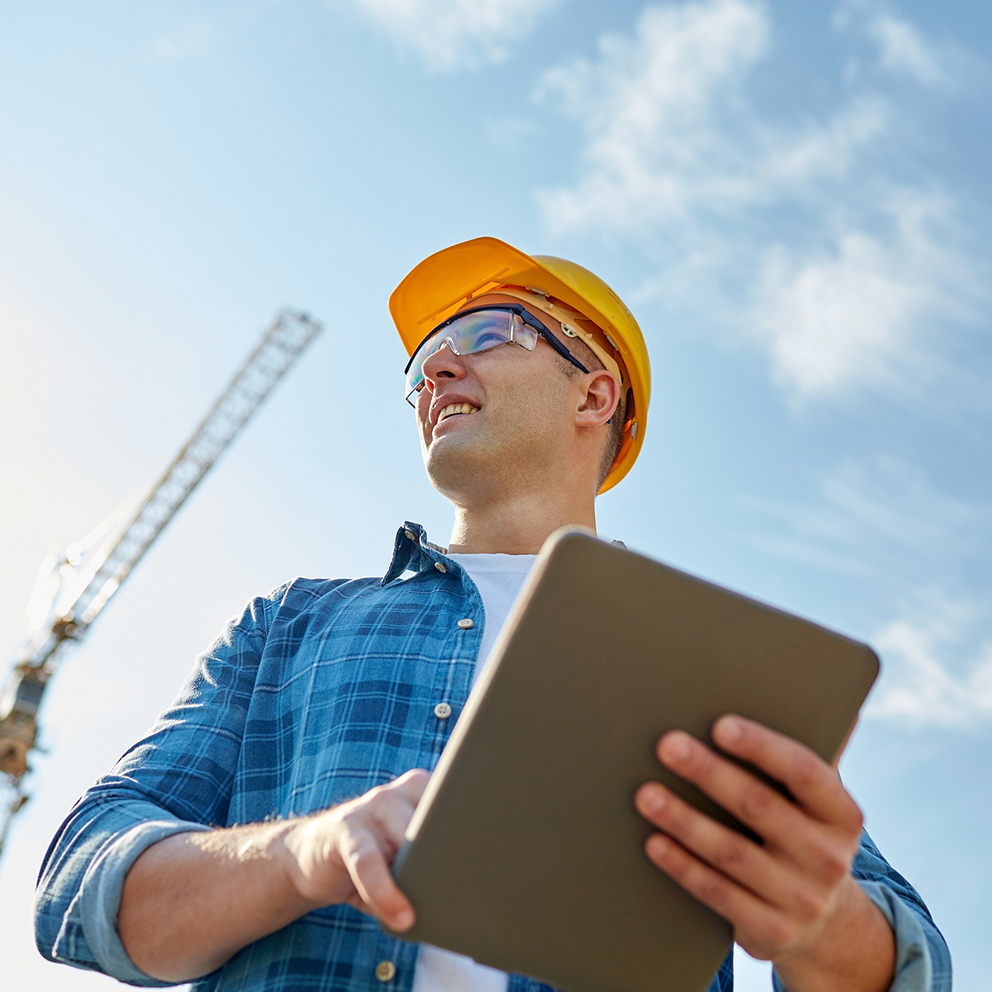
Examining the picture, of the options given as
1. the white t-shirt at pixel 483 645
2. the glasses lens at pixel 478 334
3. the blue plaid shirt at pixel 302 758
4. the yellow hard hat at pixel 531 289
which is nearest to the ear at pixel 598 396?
the yellow hard hat at pixel 531 289

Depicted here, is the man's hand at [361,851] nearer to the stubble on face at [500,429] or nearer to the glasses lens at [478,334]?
the stubble on face at [500,429]

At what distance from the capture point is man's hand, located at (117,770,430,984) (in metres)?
1.56

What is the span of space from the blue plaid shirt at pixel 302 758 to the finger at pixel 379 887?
0.67 meters

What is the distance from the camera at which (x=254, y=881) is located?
1845 mm

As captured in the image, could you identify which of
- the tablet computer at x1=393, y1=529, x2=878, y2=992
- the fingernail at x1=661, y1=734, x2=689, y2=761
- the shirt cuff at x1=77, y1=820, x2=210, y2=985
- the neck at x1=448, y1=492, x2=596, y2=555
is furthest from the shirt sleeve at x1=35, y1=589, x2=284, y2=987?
the fingernail at x1=661, y1=734, x2=689, y2=761

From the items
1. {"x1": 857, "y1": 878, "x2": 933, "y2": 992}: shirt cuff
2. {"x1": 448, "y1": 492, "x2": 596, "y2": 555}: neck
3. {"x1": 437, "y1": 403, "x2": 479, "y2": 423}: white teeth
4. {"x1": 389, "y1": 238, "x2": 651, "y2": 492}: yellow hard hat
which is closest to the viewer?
{"x1": 857, "y1": 878, "x2": 933, "y2": 992}: shirt cuff

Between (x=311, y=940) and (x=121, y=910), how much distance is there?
40 cm

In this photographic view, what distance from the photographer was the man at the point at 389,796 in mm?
1539

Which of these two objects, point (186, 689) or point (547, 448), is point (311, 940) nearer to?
point (186, 689)

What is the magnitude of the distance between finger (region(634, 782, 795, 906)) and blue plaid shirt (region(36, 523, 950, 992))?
2.05ft

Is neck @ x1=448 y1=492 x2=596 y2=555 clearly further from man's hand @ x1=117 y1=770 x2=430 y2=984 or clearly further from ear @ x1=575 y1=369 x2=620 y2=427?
man's hand @ x1=117 y1=770 x2=430 y2=984

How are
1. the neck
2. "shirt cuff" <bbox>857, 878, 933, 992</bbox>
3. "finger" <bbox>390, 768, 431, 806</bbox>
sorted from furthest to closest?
the neck < "shirt cuff" <bbox>857, 878, 933, 992</bbox> < "finger" <bbox>390, 768, 431, 806</bbox>

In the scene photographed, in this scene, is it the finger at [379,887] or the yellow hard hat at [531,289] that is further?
the yellow hard hat at [531,289]

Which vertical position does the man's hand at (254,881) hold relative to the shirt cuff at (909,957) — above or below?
below
